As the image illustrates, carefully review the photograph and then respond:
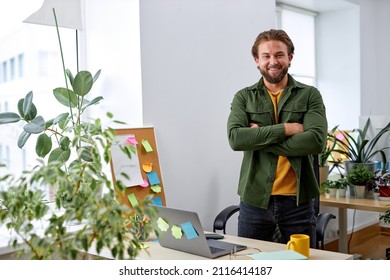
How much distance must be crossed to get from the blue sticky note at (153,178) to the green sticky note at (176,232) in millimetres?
688

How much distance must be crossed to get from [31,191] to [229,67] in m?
2.09

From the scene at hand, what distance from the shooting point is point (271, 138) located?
6.90ft

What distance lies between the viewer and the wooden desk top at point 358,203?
9.25 feet


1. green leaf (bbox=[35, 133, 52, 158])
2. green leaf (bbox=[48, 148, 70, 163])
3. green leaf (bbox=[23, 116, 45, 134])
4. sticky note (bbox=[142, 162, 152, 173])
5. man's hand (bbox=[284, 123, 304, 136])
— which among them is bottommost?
sticky note (bbox=[142, 162, 152, 173])

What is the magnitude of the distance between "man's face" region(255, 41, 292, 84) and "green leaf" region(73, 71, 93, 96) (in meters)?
0.77

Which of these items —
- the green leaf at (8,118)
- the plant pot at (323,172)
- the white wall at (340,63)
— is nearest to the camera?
the green leaf at (8,118)

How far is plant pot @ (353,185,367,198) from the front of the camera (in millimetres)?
3167

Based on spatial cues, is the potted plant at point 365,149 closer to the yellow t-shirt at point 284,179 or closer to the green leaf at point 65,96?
the yellow t-shirt at point 284,179

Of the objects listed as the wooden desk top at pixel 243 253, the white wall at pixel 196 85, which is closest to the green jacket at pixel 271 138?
the wooden desk top at pixel 243 253

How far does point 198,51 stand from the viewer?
9.15 feet

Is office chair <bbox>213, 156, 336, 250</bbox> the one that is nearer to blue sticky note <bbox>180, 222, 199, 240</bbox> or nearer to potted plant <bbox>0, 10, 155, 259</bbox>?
blue sticky note <bbox>180, 222, 199, 240</bbox>

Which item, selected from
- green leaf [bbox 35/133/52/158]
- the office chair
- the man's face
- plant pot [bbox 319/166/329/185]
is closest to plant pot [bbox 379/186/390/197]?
plant pot [bbox 319/166/329/185]

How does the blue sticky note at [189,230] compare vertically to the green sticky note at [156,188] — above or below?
below

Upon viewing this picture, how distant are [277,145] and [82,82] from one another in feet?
2.95
